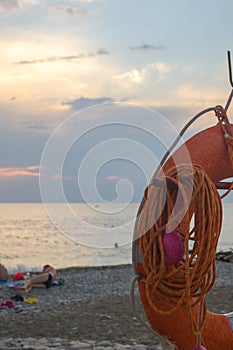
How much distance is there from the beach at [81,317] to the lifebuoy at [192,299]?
10.3 ft

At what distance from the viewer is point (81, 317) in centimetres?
1013

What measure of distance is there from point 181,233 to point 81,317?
6005mm

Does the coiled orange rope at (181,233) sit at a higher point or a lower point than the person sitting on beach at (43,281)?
higher

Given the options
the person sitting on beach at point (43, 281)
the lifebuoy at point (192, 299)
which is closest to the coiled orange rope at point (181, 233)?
the lifebuoy at point (192, 299)

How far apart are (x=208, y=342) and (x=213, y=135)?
1.43 metres

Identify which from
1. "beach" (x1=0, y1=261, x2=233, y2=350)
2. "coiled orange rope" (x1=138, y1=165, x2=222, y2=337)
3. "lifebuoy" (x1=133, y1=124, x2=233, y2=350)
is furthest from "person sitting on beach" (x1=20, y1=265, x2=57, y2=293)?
"coiled orange rope" (x1=138, y1=165, x2=222, y2=337)

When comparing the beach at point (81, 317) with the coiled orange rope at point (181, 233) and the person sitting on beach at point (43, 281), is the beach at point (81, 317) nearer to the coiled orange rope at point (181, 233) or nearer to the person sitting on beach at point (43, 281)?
the person sitting on beach at point (43, 281)

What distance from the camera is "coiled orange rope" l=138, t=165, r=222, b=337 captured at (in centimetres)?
432

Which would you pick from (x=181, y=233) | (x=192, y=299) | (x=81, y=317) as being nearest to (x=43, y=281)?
(x=81, y=317)

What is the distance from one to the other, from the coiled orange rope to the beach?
3.68 metres

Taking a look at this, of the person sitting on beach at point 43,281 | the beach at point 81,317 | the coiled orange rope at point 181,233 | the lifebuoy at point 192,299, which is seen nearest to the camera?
the coiled orange rope at point 181,233

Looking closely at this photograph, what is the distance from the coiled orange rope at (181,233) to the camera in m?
4.32

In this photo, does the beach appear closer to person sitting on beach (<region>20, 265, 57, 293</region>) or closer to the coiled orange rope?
person sitting on beach (<region>20, 265, 57, 293</region>)

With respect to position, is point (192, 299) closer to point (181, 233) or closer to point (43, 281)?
point (181, 233)
